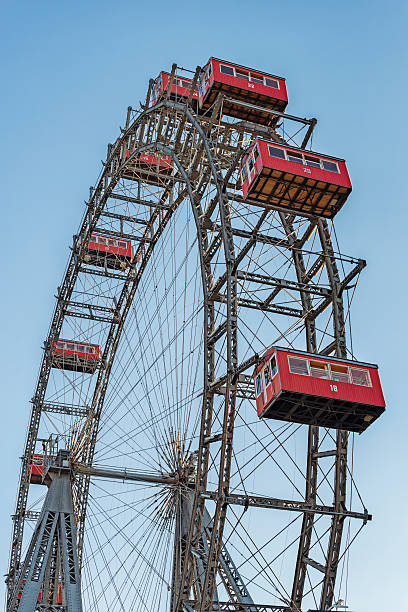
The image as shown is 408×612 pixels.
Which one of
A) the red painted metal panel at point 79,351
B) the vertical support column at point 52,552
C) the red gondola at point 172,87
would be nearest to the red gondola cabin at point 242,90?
the red gondola at point 172,87

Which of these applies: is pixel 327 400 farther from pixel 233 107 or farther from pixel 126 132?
pixel 126 132

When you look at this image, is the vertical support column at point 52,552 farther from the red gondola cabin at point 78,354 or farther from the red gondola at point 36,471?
the red gondola at point 36,471

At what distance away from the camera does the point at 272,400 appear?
815 inches

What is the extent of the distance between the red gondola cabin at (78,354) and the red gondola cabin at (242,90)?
18712 millimetres

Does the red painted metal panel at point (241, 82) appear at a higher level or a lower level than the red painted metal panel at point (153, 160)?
lower

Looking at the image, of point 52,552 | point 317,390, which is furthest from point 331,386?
point 52,552

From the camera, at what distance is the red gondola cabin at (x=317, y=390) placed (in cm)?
2064

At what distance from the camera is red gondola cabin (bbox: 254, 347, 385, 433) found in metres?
20.6

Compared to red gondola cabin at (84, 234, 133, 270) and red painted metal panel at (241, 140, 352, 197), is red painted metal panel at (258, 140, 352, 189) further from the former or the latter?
red gondola cabin at (84, 234, 133, 270)

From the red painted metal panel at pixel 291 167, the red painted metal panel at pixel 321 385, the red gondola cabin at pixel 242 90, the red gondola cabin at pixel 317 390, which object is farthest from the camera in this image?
the red gondola cabin at pixel 242 90

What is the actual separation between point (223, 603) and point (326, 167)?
45.0ft

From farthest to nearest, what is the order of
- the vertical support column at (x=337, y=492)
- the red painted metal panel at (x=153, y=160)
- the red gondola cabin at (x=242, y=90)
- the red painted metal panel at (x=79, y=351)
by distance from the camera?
the red painted metal panel at (x=79, y=351), the red painted metal panel at (x=153, y=160), the red gondola cabin at (x=242, y=90), the vertical support column at (x=337, y=492)

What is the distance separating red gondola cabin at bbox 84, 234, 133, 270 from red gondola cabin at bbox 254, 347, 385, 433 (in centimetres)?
1987

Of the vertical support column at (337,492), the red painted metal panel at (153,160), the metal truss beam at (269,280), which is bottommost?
the vertical support column at (337,492)
